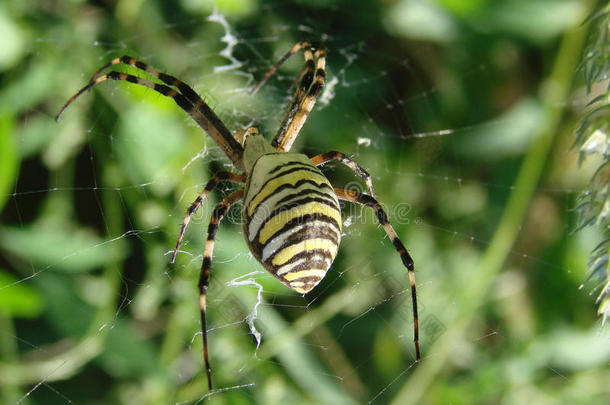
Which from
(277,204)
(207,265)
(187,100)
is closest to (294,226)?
(277,204)

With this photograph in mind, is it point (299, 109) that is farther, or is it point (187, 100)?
point (299, 109)

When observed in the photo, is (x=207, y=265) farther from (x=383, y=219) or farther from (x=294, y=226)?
(x=383, y=219)

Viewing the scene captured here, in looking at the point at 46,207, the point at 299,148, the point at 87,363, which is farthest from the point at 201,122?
the point at 87,363

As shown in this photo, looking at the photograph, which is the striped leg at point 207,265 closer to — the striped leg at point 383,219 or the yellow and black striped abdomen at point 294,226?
the yellow and black striped abdomen at point 294,226

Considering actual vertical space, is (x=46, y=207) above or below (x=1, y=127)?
below

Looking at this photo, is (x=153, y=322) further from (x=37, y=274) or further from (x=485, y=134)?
(x=485, y=134)

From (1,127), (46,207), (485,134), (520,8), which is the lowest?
(46,207)

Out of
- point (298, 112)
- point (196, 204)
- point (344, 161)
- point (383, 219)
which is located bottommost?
point (196, 204)

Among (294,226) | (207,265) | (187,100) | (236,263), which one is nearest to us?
(294,226)
